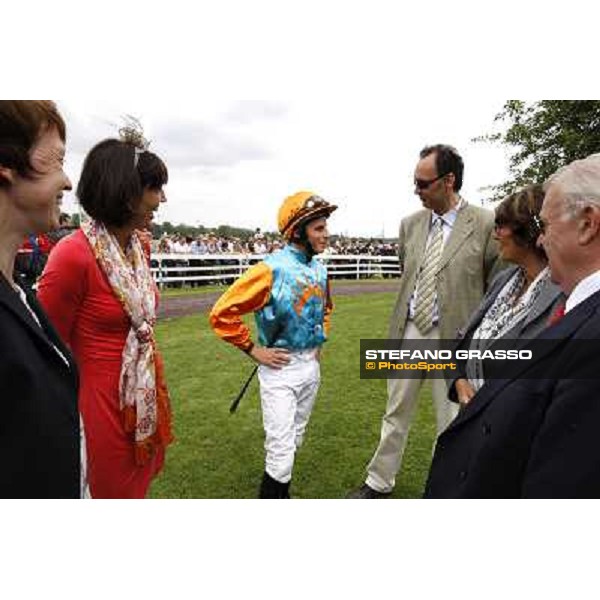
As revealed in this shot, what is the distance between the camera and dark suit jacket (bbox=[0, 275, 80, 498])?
3.64 ft

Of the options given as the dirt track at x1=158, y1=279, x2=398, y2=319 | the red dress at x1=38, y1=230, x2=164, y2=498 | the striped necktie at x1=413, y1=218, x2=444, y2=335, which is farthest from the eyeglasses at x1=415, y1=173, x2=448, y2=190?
the dirt track at x1=158, y1=279, x2=398, y2=319

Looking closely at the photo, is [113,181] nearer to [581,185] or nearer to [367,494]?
[581,185]

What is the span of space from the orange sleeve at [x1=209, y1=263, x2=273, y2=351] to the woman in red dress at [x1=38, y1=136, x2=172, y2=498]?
1.58 ft

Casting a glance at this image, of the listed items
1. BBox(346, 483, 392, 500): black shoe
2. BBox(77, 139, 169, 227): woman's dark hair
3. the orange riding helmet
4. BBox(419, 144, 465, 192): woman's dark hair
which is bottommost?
BBox(346, 483, 392, 500): black shoe

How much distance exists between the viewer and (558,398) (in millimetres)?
1144

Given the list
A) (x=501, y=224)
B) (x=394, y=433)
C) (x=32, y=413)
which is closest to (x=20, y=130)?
(x=32, y=413)

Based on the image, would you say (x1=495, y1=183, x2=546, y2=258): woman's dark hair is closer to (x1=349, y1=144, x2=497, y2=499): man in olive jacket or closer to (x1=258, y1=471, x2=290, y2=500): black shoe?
(x1=349, y1=144, x2=497, y2=499): man in olive jacket

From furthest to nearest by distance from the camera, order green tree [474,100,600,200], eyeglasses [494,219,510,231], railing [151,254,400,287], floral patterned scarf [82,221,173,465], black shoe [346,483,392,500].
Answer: railing [151,254,400,287] < green tree [474,100,600,200] < black shoe [346,483,392,500] < eyeglasses [494,219,510,231] < floral patterned scarf [82,221,173,465]

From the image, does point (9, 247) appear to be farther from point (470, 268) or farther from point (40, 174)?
point (470, 268)

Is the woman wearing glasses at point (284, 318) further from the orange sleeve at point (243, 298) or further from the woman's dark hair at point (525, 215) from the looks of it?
the woman's dark hair at point (525, 215)

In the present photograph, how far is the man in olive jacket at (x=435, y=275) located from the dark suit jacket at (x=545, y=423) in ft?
4.18

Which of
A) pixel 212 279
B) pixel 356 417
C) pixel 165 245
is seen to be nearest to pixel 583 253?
pixel 356 417

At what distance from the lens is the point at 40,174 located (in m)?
1.19

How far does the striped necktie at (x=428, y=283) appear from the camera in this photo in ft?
9.28
